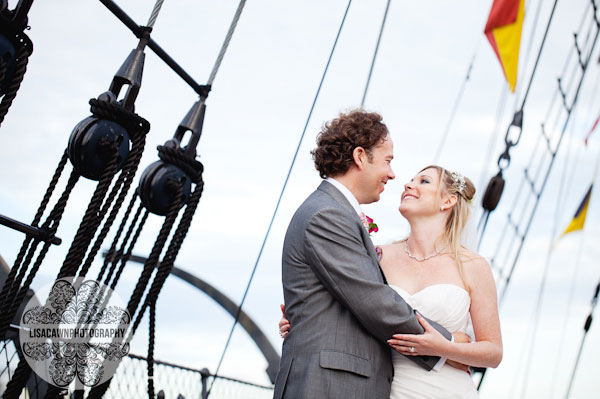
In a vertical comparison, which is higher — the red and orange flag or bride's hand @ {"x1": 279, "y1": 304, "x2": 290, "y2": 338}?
the red and orange flag

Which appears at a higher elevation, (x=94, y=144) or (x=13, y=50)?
(x=13, y=50)

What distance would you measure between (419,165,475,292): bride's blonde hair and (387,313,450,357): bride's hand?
675 mm

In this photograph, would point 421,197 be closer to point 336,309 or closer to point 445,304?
point 445,304

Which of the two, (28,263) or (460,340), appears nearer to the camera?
(28,263)

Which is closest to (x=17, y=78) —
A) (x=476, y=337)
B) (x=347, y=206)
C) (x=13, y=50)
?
(x=13, y=50)

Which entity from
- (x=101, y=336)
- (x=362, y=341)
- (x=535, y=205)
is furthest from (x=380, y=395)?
(x=535, y=205)

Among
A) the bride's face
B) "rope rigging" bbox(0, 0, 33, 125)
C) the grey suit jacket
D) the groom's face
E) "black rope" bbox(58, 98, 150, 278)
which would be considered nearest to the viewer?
"rope rigging" bbox(0, 0, 33, 125)

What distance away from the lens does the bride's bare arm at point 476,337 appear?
2018mm

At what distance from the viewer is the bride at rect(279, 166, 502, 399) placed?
7.16 ft

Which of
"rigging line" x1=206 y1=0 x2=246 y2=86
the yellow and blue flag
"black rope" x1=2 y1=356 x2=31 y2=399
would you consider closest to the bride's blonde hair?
"rigging line" x1=206 y1=0 x2=246 y2=86

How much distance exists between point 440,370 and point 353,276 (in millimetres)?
543

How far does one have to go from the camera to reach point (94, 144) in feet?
5.90

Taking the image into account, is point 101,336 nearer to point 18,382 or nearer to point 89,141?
point 18,382

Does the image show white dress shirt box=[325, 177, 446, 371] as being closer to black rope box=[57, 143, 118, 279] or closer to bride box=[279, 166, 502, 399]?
bride box=[279, 166, 502, 399]
